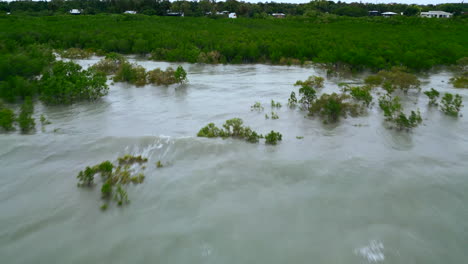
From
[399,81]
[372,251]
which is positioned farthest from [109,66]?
[372,251]

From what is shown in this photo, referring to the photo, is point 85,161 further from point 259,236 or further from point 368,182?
point 368,182

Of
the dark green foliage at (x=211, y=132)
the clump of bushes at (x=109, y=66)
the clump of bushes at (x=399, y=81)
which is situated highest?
the clump of bushes at (x=109, y=66)

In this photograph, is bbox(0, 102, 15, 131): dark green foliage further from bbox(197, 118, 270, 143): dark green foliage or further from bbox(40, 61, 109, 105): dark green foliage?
bbox(197, 118, 270, 143): dark green foliage

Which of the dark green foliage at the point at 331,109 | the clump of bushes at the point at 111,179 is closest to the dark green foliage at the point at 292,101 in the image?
the dark green foliage at the point at 331,109

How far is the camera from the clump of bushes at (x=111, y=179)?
4.79 m

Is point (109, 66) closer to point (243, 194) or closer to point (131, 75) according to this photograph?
point (131, 75)

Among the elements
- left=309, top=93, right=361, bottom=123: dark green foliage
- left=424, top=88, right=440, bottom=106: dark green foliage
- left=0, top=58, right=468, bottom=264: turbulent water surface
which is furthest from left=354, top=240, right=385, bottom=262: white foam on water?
left=424, top=88, right=440, bottom=106: dark green foliage

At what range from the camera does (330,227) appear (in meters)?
4.33

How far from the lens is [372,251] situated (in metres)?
3.91

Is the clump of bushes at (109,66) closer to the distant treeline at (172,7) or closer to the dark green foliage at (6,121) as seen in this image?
the dark green foliage at (6,121)

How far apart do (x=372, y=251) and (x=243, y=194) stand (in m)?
1.92

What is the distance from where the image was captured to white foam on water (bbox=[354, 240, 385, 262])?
381cm

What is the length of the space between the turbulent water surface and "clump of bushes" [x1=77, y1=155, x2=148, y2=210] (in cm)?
14

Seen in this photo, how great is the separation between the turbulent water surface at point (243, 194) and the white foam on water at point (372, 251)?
1 cm
